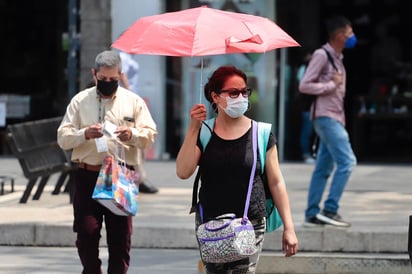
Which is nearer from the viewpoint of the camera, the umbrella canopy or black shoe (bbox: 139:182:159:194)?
the umbrella canopy

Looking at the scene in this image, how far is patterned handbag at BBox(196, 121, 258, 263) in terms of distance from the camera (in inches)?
216

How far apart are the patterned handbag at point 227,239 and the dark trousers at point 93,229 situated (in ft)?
4.92

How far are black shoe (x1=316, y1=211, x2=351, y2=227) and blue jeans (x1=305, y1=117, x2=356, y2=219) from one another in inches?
1.5

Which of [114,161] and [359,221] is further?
[359,221]

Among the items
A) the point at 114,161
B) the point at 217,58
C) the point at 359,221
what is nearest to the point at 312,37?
the point at 217,58

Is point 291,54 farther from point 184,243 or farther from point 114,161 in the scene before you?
point 114,161

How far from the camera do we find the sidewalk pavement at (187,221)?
9.92 meters

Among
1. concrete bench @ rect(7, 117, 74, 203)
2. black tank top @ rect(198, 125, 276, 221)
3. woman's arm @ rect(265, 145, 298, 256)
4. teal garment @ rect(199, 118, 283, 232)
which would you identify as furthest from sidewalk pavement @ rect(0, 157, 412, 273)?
black tank top @ rect(198, 125, 276, 221)

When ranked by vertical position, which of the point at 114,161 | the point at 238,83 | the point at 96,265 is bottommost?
the point at 96,265

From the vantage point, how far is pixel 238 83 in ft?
18.7

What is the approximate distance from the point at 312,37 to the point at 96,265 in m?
11.2

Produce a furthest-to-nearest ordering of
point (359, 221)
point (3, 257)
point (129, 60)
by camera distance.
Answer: point (129, 60)
point (359, 221)
point (3, 257)

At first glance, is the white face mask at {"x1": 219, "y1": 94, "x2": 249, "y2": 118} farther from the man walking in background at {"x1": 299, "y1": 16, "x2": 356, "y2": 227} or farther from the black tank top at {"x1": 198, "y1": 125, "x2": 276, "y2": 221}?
the man walking in background at {"x1": 299, "y1": 16, "x2": 356, "y2": 227}

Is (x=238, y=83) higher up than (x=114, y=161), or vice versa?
(x=238, y=83)
